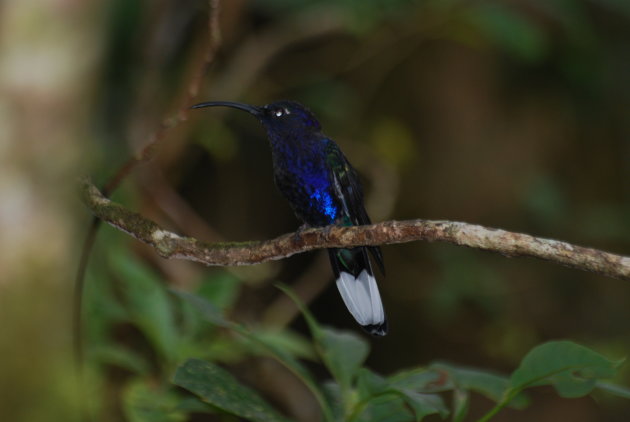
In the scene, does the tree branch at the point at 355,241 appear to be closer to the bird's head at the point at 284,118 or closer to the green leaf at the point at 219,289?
the bird's head at the point at 284,118

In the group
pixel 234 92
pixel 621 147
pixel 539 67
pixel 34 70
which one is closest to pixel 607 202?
pixel 621 147

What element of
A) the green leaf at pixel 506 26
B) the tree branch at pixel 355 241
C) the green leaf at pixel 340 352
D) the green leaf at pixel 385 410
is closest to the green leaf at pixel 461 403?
the green leaf at pixel 385 410

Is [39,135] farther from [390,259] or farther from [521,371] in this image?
[390,259]

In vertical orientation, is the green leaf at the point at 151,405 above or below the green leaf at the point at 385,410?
above

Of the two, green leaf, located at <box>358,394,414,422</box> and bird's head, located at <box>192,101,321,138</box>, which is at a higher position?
bird's head, located at <box>192,101,321,138</box>

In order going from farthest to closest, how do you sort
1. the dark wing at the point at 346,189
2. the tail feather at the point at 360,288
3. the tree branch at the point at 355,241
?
the dark wing at the point at 346,189, the tail feather at the point at 360,288, the tree branch at the point at 355,241

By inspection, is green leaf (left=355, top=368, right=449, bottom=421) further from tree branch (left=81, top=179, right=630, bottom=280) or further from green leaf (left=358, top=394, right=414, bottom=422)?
tree branch (left=81, top=179, right=630, bottom=280)

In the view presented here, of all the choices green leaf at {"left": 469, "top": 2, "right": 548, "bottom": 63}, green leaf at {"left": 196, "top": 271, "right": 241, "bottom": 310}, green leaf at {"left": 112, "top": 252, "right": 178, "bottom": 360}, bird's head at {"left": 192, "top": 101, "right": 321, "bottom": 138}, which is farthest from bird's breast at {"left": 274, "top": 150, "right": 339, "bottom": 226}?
green leaf at {"left": 469, "top": 2, "right": 548, "bottom": 63}
